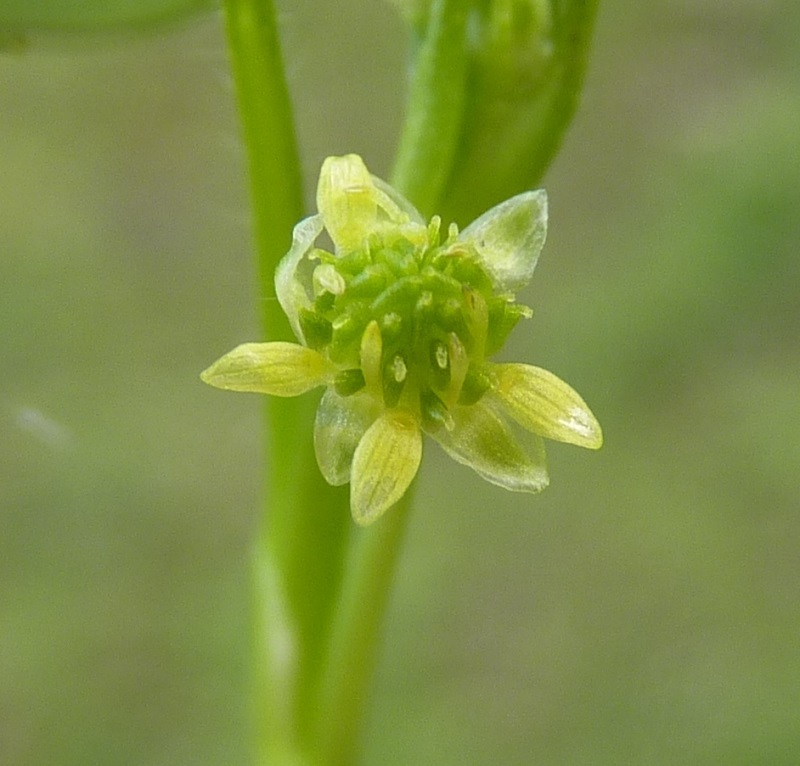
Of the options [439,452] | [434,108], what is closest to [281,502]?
[434,108]

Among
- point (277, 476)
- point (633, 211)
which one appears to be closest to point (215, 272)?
point (633, 211)

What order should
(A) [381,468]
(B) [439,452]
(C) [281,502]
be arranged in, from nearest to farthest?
(A) [381,468]
(C) [281,502]
(B) [439,452]

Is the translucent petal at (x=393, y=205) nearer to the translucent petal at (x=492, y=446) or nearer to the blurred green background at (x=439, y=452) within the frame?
the translucent petal at (x=492, y=446)

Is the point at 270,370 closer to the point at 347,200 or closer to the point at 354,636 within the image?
the point at 347,200

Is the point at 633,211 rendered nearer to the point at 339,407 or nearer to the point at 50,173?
the point at 50,173

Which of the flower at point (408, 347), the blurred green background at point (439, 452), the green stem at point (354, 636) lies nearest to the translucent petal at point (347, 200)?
the flower at point (408, 347)

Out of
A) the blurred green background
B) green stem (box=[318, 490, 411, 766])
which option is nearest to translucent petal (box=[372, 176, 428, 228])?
green stem (box=[318, 490, 411, 766])
